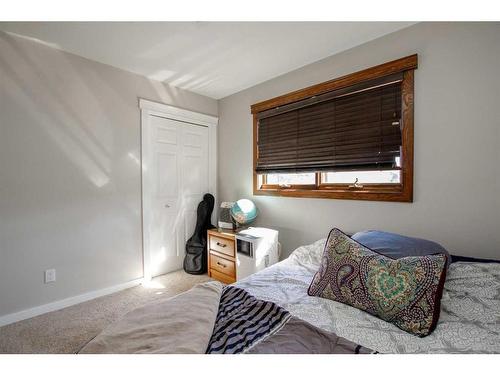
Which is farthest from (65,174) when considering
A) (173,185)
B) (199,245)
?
(199,245)

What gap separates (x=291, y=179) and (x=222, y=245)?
1.10m

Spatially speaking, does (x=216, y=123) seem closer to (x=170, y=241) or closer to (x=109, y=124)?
(x=109, y=124)

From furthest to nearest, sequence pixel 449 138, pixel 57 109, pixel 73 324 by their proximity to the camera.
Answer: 1. pixel 57 109
2. pixel 73 324
3. pixel 449 138

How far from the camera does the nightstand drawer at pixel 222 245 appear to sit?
2561 millimetres

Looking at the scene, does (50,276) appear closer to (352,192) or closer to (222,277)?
(222,277)

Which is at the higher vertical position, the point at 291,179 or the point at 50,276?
the point at 291,179

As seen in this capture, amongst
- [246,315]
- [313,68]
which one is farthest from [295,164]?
[246,315]

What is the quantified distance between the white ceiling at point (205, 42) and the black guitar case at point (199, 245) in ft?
5.46

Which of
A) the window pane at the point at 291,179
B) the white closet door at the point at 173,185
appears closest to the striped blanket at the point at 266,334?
the window pane at the point at 291,179

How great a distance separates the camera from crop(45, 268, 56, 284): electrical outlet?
6.81 feet

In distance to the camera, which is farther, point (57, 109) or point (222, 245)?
point (222, 245)

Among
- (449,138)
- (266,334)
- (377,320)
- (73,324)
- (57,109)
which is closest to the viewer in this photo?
Result: (266,334)

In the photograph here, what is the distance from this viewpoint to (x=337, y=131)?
7.19 ft

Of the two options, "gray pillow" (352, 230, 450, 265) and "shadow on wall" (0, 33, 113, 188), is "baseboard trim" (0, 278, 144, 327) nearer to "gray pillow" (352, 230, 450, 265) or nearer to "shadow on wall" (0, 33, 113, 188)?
"shadow on wall" (0, 33, 113, 188)
